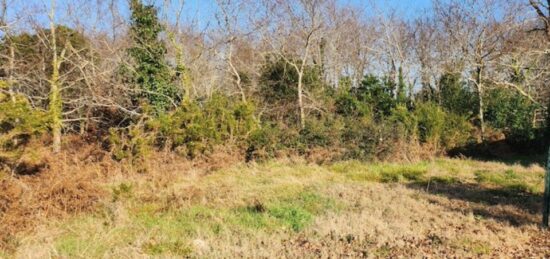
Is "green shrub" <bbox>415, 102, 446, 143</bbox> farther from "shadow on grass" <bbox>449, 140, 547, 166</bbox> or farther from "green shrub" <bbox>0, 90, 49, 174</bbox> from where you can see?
"green shrub" <bbox>0, 90, 49, 174</bbox>

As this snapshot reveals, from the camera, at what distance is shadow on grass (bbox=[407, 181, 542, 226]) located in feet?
25.1

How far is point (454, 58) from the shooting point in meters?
25.7

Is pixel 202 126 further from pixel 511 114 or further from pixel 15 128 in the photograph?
pixel 511 114

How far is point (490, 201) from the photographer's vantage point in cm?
902

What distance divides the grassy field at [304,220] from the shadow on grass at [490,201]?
0.06 feet

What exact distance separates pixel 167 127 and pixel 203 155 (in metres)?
1.49

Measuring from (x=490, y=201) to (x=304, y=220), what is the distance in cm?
433

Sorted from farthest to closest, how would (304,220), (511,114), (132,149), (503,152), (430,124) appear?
(511,114)
(503,152)
(430,124)
(132,149)
(304,220)

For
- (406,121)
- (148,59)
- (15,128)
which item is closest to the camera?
(15,128)

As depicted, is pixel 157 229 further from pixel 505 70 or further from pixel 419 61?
pixel 419 61

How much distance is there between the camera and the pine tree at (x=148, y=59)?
1627cm

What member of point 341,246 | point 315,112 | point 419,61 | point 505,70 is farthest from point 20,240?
point 419,61

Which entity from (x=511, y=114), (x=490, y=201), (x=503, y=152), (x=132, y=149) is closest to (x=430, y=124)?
(x=503, y=152)

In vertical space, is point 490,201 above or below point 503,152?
below
